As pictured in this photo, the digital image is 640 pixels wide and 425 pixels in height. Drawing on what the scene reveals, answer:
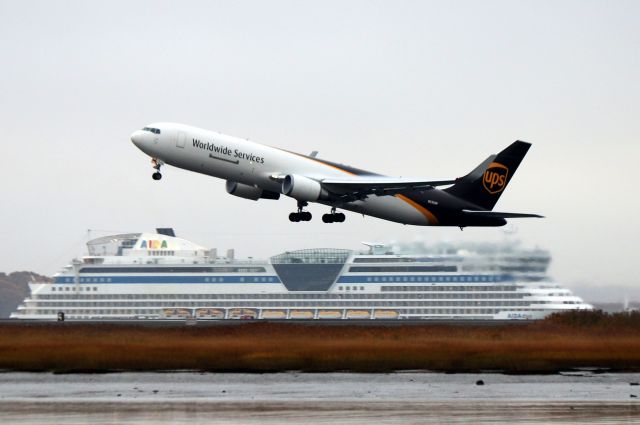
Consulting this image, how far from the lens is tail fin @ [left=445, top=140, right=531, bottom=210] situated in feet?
215

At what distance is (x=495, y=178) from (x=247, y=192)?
Answer: 52.3 feet

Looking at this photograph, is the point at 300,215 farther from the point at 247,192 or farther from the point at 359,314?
the point at 359,314

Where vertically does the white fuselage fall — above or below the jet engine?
above

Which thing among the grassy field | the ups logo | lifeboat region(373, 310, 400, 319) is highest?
the ups logo

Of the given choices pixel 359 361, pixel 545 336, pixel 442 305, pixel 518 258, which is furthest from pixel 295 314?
pixel 359 361

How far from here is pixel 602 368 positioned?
5141cm

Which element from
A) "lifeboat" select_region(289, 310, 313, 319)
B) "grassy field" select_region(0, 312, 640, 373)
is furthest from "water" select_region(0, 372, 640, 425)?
"lifeboat" select_region(289, 310, 313, 319)

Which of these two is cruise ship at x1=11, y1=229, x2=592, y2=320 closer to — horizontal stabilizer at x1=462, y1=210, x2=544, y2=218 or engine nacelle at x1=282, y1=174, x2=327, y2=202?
horizontal stabilizer at x1=462, y1=210, x2=544, y2=218

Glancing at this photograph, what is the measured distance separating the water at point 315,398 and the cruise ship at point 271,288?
2547 inches

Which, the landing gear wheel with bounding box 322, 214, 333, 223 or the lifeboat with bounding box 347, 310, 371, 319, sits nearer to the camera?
the landing gear wheel with bounding box 322, 214, 333, 223

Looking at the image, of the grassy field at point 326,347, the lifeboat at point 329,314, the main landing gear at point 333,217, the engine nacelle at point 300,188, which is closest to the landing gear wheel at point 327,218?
the main landing gear at point 333,217

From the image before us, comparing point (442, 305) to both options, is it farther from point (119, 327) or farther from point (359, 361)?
point (359, 361)

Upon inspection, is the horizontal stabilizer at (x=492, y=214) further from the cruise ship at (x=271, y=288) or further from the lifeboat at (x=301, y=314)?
the lifeboat at (x=301, y=314)

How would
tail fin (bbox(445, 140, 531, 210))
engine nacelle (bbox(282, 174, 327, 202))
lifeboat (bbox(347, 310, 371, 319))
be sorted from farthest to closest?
1. lifeboat (bbox(347, 310, 371, 319))
2. tail fin (bbox(445, 140, 531, 210))
3. engine nacelle (bbox(282, 174, 327, 202))
